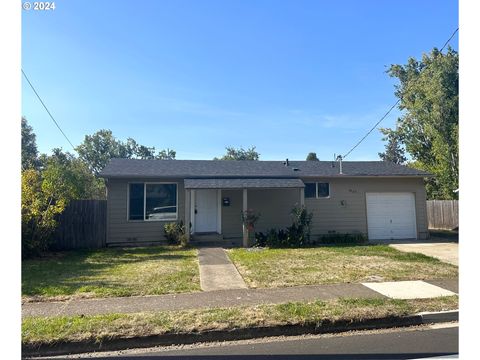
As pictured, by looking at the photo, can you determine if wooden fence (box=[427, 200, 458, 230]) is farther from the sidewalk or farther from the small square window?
the sidewalk

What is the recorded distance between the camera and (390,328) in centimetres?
477

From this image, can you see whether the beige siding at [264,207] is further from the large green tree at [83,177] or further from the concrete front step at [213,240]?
the large green tree at [83,177]

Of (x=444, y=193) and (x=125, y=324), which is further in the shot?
(x=444, y=193)

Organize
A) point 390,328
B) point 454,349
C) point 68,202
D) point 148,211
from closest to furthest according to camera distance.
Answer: point 454,349
point 390,328
point 68,202
point 148,211

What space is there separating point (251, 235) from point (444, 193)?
63.1 ft

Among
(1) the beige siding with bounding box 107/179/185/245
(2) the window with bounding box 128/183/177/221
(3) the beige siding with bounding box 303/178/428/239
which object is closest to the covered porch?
(2) the window with bounding box 128/183/177/221

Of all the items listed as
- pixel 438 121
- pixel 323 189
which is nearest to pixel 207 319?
pixel 323 189

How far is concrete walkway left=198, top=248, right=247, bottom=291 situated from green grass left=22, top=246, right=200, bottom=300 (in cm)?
20

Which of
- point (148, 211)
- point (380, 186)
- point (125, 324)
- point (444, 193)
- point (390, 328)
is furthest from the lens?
point (444, 193)

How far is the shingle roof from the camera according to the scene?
1351 centimetres

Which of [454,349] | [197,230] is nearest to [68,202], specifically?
[197,230]

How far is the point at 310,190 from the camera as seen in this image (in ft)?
48.0
